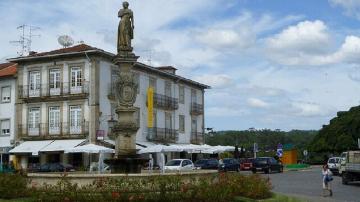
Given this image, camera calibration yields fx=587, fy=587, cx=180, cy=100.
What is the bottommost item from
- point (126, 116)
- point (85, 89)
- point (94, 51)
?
point (126, 116)

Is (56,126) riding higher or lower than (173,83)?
lower

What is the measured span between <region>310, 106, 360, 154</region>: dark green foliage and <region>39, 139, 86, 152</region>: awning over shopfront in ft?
121

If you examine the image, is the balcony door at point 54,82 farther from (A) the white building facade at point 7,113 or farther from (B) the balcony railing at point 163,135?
(B) the balcony railing at point 163,135

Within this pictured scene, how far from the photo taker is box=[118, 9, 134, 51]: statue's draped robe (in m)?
20.5

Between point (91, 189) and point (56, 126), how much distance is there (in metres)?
31.6

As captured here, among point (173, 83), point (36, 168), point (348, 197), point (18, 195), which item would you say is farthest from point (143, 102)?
point (18, 195)

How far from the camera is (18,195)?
1694 centimetres

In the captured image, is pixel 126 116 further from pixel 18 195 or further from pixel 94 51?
pixel 94 51

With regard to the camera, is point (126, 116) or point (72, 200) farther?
point (126, 116)

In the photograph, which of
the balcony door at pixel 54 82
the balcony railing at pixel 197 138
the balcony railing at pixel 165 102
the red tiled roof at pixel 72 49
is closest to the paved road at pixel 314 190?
the red tiled roof at pixel 72 49

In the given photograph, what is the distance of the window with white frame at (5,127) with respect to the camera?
4872 centimetres

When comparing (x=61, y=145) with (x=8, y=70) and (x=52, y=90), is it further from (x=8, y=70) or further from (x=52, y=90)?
A: (x=8, y=70)

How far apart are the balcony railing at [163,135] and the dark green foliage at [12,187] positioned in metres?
33.8

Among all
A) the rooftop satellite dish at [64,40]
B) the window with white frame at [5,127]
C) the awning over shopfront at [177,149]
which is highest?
the rooftop satellite dish at [64,40]
